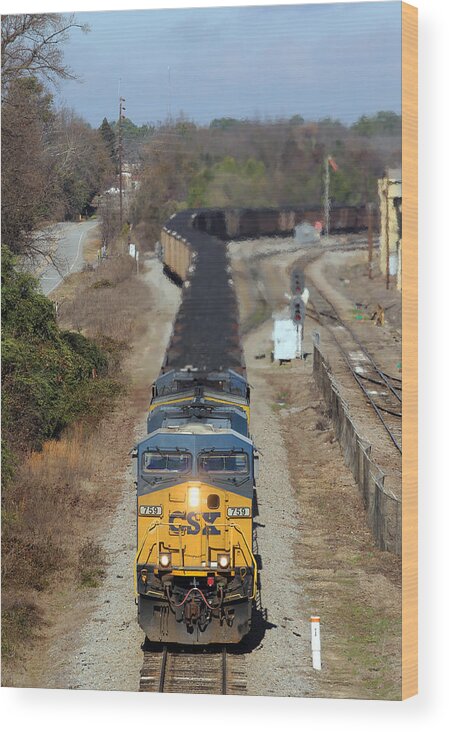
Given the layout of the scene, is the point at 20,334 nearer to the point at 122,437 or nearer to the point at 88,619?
the point at 122,437

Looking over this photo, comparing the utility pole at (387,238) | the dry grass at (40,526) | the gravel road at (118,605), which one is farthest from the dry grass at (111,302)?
the utility pole at (387,238)

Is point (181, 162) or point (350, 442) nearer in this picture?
point (181, 162)

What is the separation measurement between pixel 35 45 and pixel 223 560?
1016 cm

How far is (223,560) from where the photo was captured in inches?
619

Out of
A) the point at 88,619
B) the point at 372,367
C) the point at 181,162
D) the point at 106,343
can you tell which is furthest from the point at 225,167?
the point at 88,619

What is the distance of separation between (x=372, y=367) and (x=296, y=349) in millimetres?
2262

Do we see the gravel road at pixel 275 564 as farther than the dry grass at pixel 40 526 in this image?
No

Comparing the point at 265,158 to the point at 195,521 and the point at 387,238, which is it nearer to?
the point at 387,238

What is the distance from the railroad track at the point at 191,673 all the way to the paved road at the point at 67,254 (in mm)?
7998

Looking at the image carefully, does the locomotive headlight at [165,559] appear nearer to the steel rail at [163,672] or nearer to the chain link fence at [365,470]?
the steel rail at [163,672]

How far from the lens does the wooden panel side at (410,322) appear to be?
1605 centimetres

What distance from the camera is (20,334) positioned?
68.8 ft

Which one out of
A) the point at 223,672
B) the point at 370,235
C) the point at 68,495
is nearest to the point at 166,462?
the point at 223,672

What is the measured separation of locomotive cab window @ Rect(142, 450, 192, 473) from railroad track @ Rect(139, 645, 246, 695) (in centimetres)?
287
